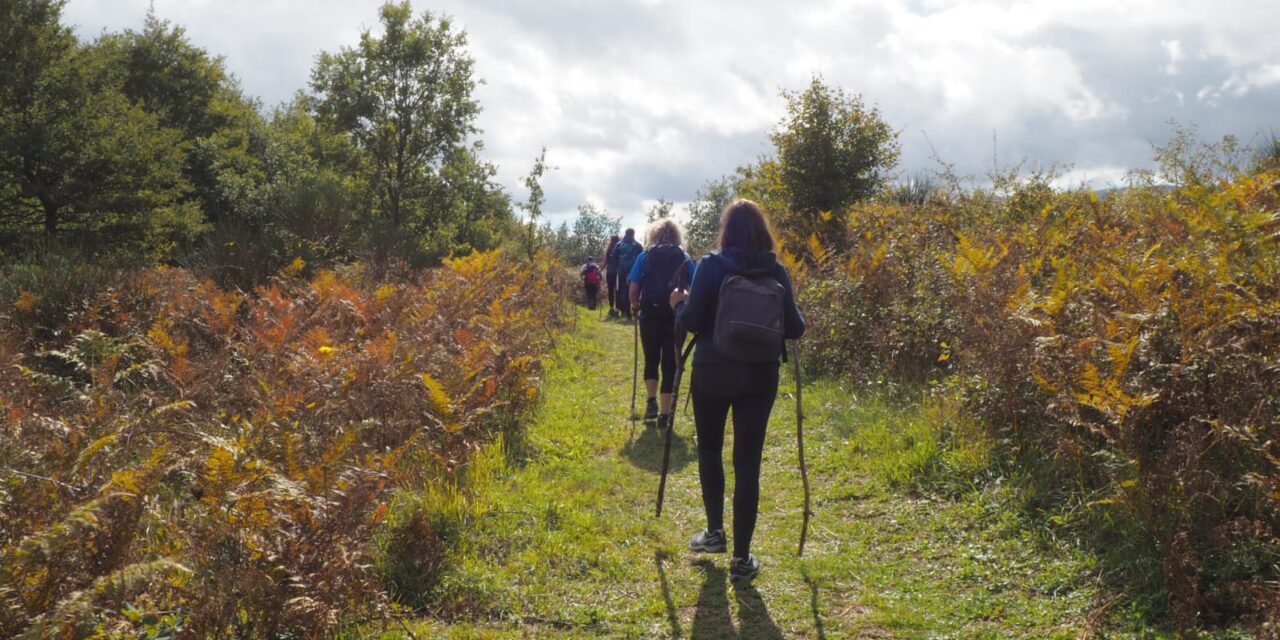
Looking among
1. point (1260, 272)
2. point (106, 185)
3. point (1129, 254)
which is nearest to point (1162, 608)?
point (1260, 272)

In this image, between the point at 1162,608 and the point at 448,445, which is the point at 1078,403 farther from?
the point at 448,445

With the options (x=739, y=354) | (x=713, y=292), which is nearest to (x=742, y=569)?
(x=739, y=354)

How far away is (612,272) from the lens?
772 inches

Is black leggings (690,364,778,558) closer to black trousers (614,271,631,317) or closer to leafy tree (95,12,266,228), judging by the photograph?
black trousers (614,271,631,317)

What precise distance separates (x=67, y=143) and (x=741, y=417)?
70.0ft

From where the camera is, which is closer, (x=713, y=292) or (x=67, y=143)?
(x=713, y=292)

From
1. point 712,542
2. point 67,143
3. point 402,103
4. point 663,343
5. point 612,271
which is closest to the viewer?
point 712,542

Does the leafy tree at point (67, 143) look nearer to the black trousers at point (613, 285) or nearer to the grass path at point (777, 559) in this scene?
the black trousers at point (613, 285)

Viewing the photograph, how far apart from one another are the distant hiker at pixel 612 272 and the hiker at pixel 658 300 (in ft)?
31.3

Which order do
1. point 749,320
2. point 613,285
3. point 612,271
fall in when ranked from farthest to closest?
point 613,285, point 612,271, point 749,320

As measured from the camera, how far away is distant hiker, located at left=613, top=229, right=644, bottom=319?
15.5 metres

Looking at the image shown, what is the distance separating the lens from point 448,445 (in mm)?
6047

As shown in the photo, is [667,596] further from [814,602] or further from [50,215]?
[50,215]

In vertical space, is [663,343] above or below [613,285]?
below
